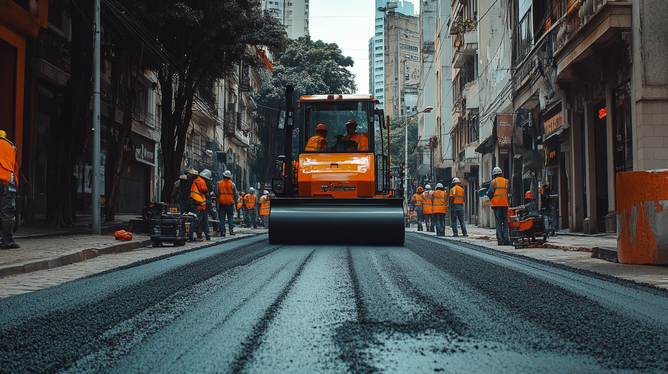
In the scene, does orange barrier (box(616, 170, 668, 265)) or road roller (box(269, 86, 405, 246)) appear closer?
orange barrier (box(616, 170, 668, 265))

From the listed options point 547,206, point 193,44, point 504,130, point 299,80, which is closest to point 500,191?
point 547,206

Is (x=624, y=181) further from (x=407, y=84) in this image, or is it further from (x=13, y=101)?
(x=407, y=84)

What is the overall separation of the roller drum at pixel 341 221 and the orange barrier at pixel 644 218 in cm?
389

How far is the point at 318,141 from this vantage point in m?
11.8

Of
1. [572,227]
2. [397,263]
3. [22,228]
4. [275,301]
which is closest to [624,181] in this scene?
[397,263]

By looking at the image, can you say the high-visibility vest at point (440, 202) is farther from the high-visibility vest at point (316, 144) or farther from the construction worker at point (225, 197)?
the high-visibility vest at point (316, 144)

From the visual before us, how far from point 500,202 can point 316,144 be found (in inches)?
173

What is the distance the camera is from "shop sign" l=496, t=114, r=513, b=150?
22.8 metres

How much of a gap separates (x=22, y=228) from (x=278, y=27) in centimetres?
1036

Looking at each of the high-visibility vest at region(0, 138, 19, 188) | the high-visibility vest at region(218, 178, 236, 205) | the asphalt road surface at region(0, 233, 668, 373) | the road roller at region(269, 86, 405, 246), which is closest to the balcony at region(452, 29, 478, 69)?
the high-visibility vest at region(218, 178, 236, 205)

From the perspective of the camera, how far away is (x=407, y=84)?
316 ft

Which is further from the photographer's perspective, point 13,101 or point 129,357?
point 13,101

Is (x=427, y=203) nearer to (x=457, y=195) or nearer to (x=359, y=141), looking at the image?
(x=457, y=195)

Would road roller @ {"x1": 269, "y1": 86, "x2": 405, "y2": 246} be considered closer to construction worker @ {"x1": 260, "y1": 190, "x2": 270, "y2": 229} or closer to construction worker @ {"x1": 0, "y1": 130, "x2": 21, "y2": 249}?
construction worker @ {"x1": 0, "y1": 130, "x2": 21, "y2": 249}
